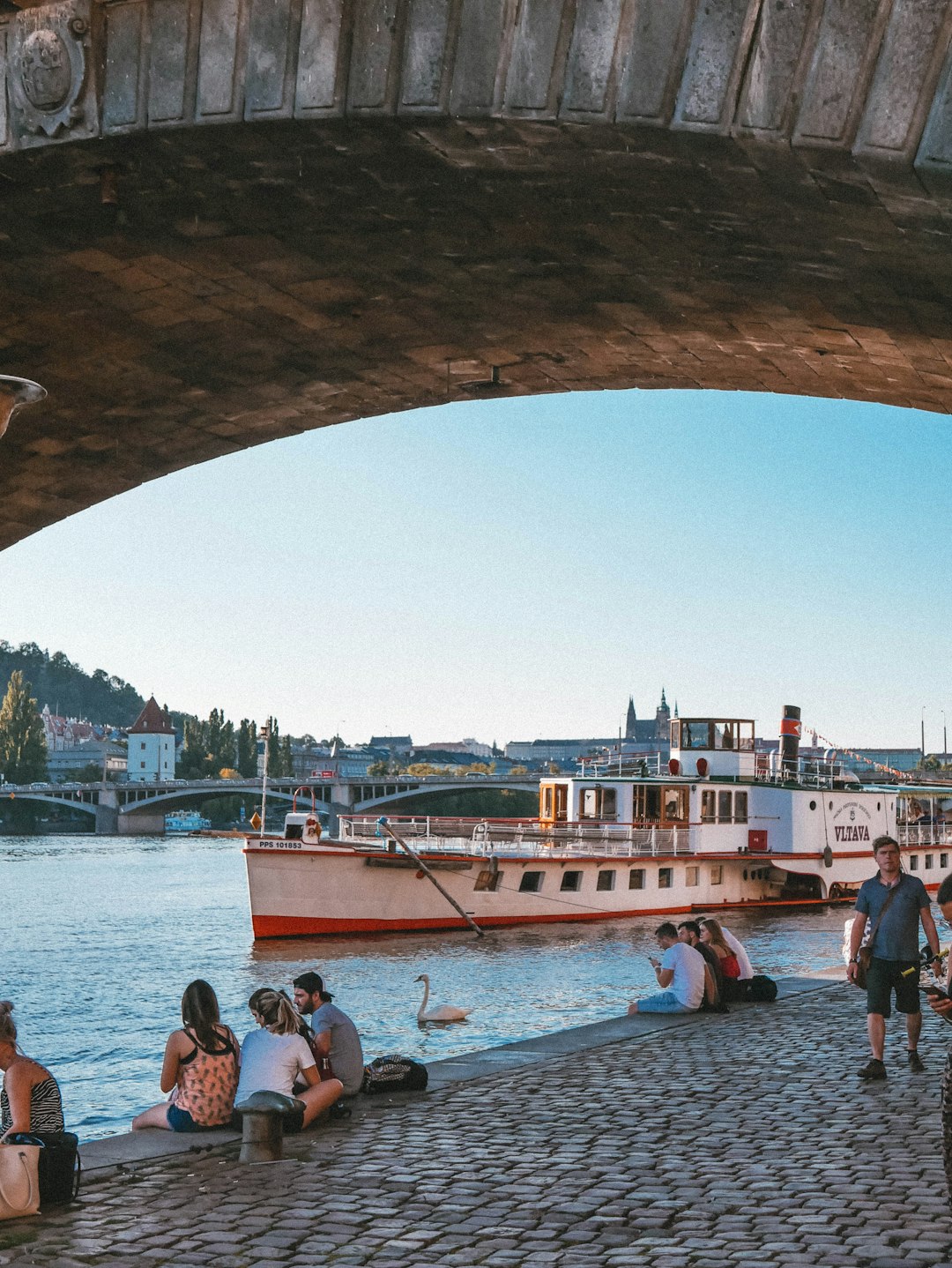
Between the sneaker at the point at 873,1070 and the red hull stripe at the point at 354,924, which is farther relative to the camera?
the red hull stripe at the point at 354,924

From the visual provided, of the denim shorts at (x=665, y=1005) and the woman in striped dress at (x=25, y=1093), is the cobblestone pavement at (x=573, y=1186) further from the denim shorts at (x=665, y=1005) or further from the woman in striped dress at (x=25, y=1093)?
the denim shorts at (x=665, y=1005)

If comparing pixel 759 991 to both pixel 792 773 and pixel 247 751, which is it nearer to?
pixel 792 773

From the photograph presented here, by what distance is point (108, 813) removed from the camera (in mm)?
105688

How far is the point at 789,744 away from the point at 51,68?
42.5 meters

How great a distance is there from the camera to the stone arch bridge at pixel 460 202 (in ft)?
13.5

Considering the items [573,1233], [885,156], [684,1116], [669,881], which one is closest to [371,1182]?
[573,1233]

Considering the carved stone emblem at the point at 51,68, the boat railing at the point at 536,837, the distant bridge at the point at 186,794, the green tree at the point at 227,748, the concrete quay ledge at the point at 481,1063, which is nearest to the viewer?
the carved stone emblem at the point at 51,68

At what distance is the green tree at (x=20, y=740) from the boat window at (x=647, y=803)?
304ft

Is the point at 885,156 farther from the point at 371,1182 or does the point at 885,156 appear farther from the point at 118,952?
the point at 118,952

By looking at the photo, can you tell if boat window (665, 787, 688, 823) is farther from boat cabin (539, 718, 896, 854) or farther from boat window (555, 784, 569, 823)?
boat window (555, 784, 569, 823)

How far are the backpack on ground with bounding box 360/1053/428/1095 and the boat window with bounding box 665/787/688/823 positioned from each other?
32.4 meters

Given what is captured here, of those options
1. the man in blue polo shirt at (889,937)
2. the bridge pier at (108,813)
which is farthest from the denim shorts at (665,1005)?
the bridge pier at (108,813)

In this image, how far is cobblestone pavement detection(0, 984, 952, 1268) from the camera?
231 inches

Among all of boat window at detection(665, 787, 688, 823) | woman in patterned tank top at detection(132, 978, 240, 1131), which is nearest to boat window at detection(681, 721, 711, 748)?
boat window at detection(665, 787, 688, 823)
